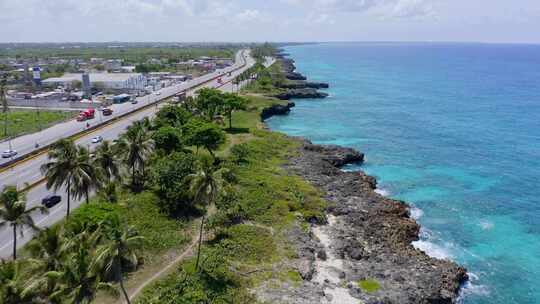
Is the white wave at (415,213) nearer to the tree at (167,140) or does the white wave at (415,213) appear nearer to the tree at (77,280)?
the tree at (167,140)

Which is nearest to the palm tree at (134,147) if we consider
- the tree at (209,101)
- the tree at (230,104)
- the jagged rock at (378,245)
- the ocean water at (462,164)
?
the jagged rock at (378,245)

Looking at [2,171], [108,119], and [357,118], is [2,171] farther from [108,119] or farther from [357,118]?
[357,118]

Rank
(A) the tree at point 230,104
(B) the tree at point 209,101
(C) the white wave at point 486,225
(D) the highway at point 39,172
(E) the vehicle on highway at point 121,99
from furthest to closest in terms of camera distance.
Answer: (E) the vehicle on highway at point 121,99 < (A) the tree at point 230,104 < (B) the tree at point 209,101 < (C) the white wave at point 486,225 < (D) the highway at point 39,172

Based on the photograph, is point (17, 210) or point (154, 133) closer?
point (17, 210)

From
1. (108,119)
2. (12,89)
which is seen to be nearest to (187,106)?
(108,119)

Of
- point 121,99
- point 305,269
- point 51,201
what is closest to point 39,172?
point 51,201

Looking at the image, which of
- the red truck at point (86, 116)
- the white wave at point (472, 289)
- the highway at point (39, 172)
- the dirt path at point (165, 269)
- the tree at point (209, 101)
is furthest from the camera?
the red truck at point (86, 116)

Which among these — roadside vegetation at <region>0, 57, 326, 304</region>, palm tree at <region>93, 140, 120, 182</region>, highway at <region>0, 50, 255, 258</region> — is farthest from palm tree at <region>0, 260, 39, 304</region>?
palm tree at <region>93, 140, 120, 182</region>
